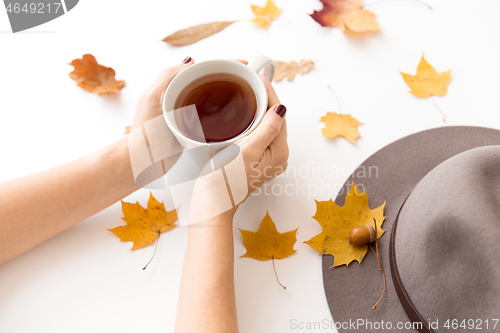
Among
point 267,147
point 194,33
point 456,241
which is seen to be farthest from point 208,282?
point 194,33

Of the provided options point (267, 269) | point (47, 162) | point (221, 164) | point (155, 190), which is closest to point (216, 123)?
point (221, 164)

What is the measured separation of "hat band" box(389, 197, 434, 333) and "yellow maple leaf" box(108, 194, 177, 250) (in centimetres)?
47

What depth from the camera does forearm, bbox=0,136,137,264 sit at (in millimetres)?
728

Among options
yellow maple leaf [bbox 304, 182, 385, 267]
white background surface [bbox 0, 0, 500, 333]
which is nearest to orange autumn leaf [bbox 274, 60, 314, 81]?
white background surface [bbox 0, 0, 500, 333]

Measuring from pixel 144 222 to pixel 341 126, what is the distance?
548mm

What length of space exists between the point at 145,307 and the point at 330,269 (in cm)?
39

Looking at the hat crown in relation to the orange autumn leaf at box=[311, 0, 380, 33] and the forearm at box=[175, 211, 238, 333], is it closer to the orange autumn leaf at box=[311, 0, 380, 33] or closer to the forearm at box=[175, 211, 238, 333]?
the forearm at box=[175, 211, 238, 333]

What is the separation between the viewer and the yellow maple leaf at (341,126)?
2.87 ft

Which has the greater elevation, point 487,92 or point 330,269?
point 487,92

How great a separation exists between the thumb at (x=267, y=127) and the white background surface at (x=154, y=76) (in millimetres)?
179

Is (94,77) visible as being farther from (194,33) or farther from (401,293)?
(401,293)

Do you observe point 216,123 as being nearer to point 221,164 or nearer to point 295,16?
point 221,164

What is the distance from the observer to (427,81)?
36.7 inches

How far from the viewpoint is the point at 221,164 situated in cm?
70
